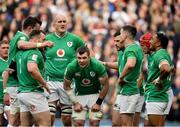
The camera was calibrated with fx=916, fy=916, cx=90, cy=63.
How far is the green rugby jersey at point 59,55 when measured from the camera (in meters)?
19.2

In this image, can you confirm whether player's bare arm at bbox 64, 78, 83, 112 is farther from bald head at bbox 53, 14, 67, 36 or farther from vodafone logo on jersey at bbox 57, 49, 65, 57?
bald head at bbox 53, 14, 67, 36

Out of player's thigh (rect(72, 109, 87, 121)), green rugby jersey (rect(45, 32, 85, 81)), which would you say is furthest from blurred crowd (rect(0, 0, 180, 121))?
player's thigh (rect(72, 109, 87, 121))

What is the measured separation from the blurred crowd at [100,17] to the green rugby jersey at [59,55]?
7058 mm

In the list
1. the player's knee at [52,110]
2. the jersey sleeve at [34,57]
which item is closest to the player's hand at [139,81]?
the player's knee at [52,110]

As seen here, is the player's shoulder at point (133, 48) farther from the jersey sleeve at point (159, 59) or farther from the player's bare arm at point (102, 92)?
the player's bare arm at point (102, 92)

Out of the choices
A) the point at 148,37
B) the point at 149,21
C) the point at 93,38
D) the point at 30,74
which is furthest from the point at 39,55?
the point at 149,21

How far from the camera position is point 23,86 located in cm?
1659

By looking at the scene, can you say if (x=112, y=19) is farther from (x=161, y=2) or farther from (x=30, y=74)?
(x=30, y=74)

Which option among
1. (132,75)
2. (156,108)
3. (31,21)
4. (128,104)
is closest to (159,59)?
(132,75)

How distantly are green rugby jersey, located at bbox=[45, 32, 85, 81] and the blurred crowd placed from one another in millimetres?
7058

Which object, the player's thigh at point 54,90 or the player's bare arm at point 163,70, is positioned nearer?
the player's bare arm at point 163,70

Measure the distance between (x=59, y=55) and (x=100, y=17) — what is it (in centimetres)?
1012

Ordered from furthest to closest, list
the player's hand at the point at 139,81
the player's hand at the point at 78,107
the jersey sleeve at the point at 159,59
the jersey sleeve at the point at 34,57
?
the player's hand at the point at 139,81, the player's hand at the point at 78,107, the jersey sleeve at the point at 159,59, the jersey sleeve at the point at 34,57

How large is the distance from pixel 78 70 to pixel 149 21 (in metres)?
11.8
